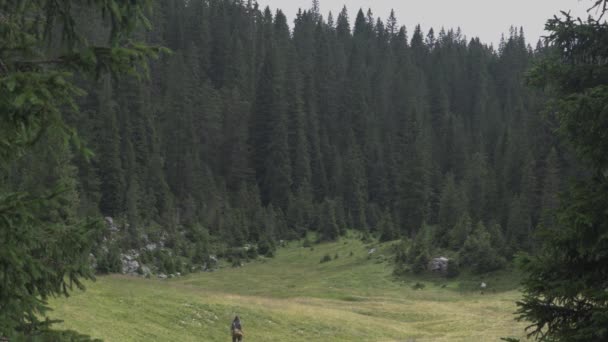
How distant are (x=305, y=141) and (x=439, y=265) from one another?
52.9 meters

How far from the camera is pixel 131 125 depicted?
89.6m

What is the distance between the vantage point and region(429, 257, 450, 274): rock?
62.2 m

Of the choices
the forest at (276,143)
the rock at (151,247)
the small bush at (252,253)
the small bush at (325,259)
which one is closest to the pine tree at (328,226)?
the forest at (276,143)

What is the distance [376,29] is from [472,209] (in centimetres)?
10238

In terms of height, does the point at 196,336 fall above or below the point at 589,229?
below

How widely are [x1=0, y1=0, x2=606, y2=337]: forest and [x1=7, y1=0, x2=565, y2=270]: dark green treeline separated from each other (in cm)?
35

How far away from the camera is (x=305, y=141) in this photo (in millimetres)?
111250

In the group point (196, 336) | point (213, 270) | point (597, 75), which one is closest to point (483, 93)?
point (213, 270)

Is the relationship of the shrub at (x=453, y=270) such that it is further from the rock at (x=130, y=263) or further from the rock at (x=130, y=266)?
the rock at (x=130, y=266)

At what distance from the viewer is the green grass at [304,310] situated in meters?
30.2

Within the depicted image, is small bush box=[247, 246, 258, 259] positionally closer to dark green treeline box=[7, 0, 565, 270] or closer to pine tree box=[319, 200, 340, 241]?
dark green treeline box=[7, 0, 565, 270]

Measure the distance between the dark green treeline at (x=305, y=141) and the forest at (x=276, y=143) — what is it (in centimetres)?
35

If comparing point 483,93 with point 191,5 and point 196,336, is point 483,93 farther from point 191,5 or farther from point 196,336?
point 196,336

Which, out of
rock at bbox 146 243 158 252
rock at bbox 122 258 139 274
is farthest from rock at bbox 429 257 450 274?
rock at bbox 146 243 158 252
